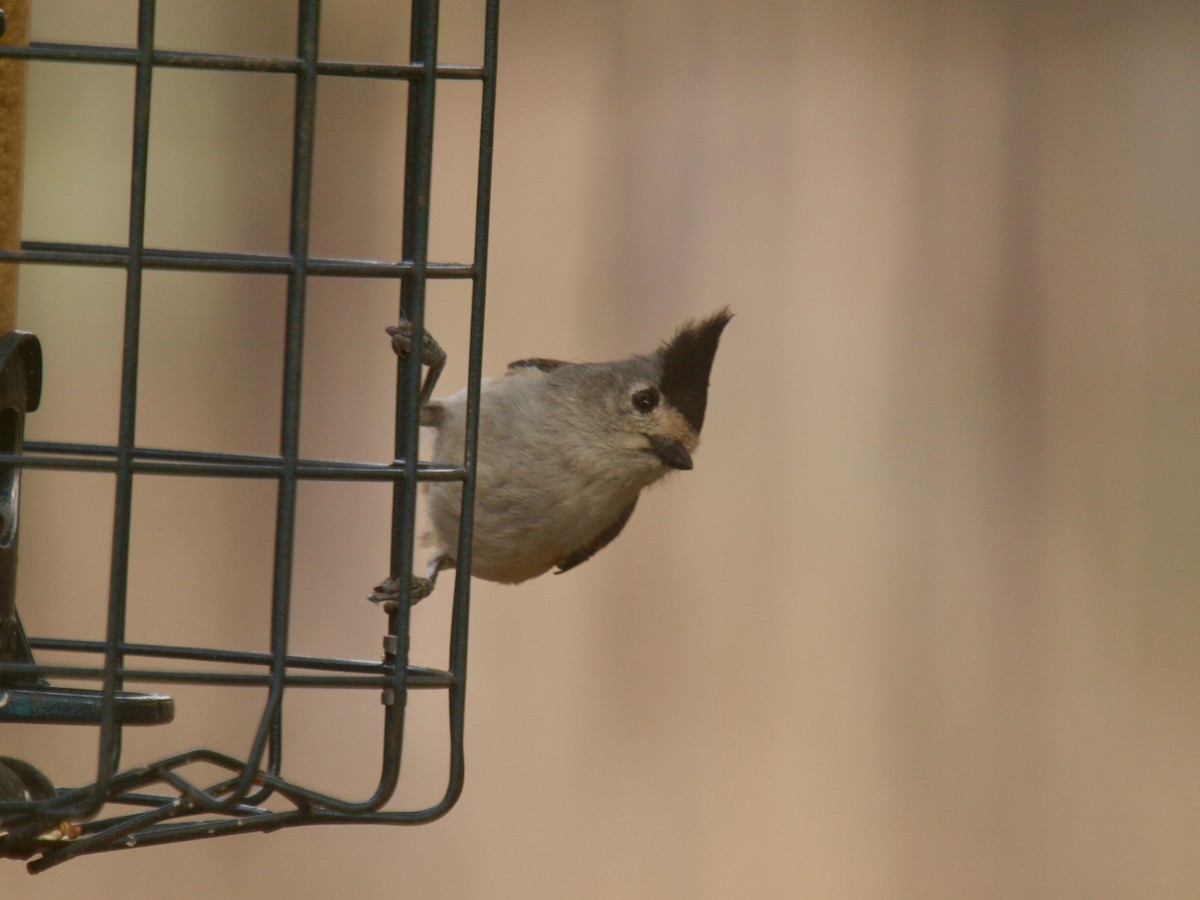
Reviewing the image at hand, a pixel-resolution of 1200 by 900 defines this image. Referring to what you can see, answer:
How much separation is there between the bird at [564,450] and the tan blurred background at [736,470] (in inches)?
31.5

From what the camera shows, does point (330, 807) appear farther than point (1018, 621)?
No

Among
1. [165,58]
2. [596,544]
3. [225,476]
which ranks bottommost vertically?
[596,544]

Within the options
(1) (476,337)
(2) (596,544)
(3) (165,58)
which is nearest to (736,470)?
(2) (596,544)

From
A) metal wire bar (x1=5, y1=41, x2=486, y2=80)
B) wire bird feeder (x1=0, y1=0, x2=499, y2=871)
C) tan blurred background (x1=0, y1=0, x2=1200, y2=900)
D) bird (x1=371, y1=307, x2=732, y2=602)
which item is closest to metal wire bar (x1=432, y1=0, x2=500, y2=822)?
wire bird feeder (x1=0, y1=0, x2=499, y2=871)

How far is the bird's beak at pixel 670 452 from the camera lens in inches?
114

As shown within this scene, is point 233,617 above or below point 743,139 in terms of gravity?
below

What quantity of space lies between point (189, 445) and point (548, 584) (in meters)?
0.94

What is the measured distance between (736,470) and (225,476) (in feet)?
7.93

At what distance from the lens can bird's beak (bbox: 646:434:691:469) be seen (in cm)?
289

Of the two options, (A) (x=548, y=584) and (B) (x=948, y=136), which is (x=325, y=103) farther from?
(B) (x=948, y=136)

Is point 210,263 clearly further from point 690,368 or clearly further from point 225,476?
point 690,368

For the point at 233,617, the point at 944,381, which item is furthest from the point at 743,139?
the point at 233,617

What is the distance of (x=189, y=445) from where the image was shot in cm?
379

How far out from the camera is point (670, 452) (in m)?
2.92
